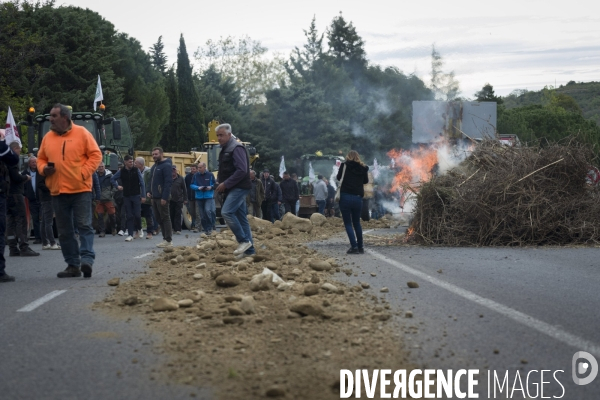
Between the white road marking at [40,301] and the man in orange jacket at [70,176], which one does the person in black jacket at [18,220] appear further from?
the white road marking at [40,301]

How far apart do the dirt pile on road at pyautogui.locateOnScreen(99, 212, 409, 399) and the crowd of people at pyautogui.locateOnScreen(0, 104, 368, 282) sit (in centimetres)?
124

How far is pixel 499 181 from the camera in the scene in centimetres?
1841

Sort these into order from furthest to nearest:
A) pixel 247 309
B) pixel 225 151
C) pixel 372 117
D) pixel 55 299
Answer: pixel 372 117, pixel 225 151, pixel 55 299, pixel 247 309

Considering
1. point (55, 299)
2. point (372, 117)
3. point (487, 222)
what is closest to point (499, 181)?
point (487, 222)

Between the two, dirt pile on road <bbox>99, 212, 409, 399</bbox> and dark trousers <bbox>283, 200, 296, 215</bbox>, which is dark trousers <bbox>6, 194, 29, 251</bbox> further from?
dark trousers <bbox>283, 200, 296, 215</bbox>

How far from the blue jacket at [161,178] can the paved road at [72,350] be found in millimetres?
7817

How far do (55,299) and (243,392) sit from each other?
4.71 m

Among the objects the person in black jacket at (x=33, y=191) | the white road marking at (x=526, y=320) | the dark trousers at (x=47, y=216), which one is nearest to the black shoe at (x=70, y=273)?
the white road marking at (x=526, y=320)

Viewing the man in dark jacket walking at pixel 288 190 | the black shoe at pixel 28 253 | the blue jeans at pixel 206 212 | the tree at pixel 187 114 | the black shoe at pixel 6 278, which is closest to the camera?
the black shoe at pixel 6 278

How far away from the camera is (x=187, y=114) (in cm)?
6438

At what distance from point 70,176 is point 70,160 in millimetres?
200

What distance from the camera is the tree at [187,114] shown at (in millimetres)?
64000

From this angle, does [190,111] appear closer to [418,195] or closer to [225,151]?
[418,195]

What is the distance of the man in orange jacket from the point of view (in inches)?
444
